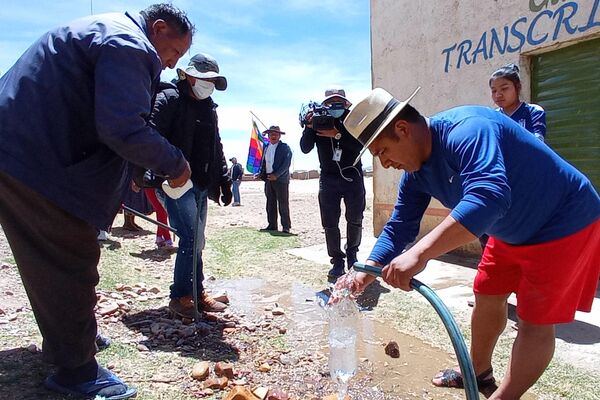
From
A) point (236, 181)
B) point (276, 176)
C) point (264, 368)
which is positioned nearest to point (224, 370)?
point (264, 368)

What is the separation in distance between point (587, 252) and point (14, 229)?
2643 millimetres

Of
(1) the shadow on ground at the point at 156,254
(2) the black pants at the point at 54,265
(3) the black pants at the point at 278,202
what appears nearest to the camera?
(2) the black pants at the point at 54,265

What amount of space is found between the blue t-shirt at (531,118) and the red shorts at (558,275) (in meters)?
1.62

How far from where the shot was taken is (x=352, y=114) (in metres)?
2.13

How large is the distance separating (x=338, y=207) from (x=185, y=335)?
2147 mm

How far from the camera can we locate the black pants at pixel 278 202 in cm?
886

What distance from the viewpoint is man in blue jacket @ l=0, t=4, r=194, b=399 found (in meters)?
2.22

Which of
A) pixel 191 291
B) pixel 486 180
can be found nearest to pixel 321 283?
pixel 191 291

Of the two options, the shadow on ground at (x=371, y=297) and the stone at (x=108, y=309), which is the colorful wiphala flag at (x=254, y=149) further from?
the stone at (x=108, y=309)

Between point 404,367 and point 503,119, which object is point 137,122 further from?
point 404,367

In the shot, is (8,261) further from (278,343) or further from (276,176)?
(276,176)

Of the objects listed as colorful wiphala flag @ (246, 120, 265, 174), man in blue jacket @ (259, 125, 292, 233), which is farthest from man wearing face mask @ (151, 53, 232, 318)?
colorful wiphala flag @ (246, 120, 265, 174)

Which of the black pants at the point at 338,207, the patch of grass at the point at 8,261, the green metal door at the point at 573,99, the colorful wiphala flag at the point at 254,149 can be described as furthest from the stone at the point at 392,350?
the colorful wiphala flag at the point at 254,149

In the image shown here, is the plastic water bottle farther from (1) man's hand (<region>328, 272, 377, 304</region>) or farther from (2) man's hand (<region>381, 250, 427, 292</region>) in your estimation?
(2) man's hand (<region>381, 250, 427, 292</region>)
